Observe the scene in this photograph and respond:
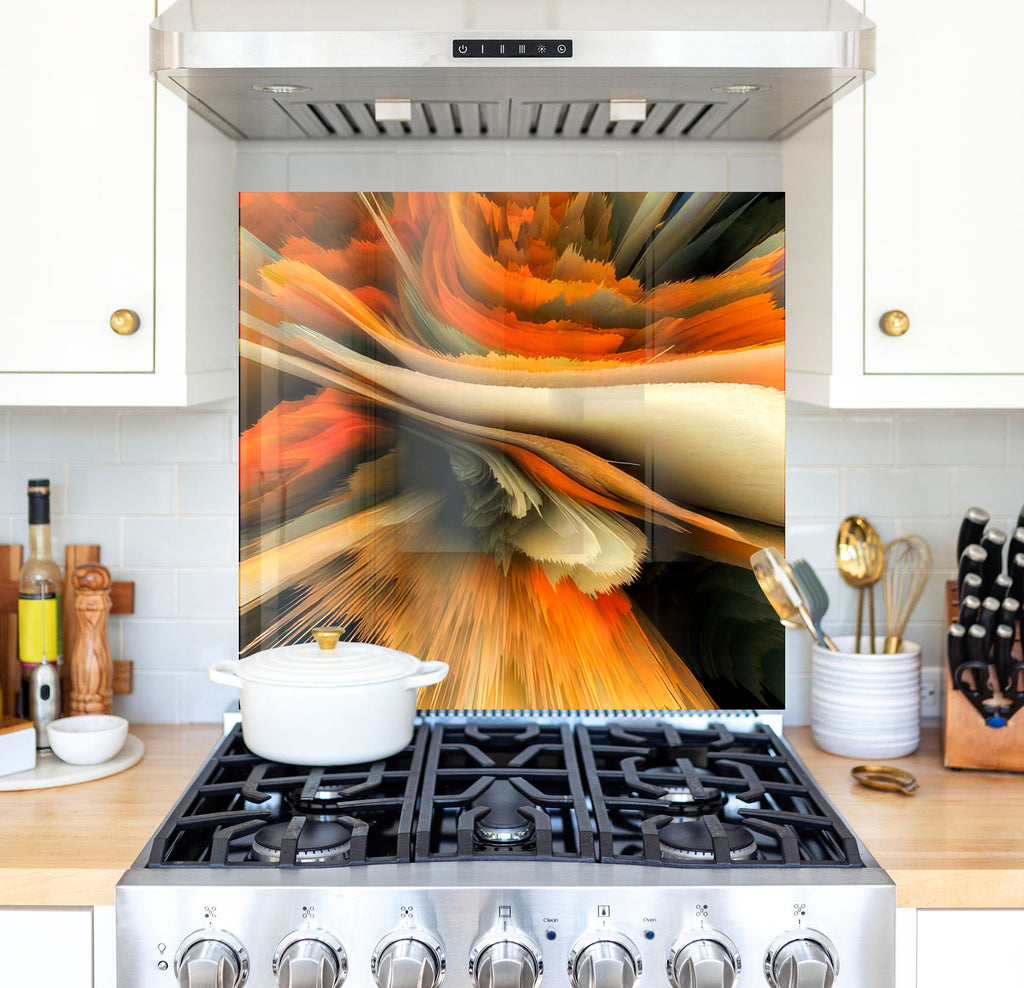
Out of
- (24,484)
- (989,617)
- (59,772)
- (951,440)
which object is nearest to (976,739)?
(989,617)

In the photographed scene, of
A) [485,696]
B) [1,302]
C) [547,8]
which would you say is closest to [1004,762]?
[485,696]

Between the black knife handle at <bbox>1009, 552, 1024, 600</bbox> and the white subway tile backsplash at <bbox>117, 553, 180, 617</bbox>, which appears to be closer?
the black knife handle at <bbox>1009, 552, 1024, 600</bbox>

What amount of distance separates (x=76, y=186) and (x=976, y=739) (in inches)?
65.4

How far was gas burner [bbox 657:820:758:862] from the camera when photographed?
59.5 inches

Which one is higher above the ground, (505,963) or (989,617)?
(989,617)

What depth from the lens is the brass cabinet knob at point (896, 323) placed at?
166 centimetres

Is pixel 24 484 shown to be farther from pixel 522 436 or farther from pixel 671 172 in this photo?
pixel 671 172

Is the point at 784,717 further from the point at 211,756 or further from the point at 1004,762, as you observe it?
the point at 211,756

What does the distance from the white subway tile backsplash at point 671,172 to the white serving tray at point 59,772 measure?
132 cm

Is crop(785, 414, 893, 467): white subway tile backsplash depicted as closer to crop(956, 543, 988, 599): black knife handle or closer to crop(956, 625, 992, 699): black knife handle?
crop(956, 543, 988, 599): black knife handle

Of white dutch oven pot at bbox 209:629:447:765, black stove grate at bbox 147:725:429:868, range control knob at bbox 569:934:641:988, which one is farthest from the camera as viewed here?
white dutch oven pot at bbox 209:629:447:765

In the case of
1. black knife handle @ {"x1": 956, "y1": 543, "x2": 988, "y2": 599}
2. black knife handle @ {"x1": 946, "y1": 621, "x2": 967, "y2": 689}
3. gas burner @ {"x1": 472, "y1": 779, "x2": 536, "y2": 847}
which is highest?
black knife handle @ {"x1": 956, "y1": 543, "x2": 988, "y2": 599}

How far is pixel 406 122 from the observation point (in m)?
1.92

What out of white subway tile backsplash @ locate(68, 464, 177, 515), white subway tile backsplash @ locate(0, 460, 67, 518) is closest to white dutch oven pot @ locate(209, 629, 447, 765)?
white subway tile backsplash @ locate(68, 464, 177, 515)
